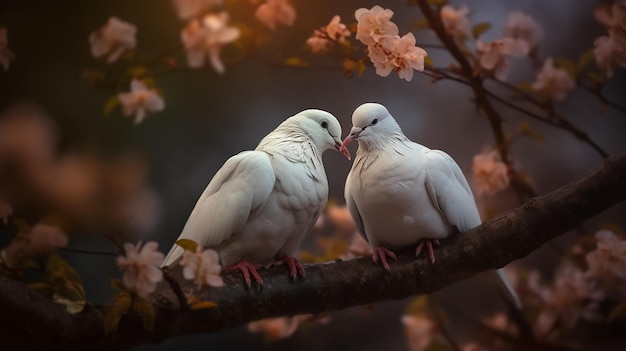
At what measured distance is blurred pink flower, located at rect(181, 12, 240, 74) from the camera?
3.31 ft

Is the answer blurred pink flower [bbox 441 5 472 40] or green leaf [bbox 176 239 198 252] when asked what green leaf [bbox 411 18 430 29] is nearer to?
blurred pink flower [bbox 441 5 472 40]

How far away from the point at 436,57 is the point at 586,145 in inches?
16.3

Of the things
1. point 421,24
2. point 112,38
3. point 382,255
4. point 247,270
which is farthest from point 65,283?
point 421,24

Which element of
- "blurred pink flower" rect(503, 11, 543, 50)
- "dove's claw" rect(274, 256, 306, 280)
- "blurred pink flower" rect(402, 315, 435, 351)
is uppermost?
"blurred pink flower" rect(503, 11, 543, 50)

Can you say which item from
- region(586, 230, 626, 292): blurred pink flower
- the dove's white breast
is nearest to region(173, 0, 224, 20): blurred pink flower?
the dove's white breast

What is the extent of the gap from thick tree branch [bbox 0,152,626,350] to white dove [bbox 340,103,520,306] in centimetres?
3

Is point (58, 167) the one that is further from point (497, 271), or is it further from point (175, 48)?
point (497, 271)

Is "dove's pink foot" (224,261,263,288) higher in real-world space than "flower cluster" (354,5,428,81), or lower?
lower

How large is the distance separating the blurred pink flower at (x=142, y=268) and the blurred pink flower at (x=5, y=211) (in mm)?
209

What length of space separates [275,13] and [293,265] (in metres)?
0.43

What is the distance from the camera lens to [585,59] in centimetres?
126

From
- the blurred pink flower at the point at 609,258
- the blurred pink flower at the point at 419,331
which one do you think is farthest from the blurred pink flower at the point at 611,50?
the blurred pink flower at the point at 419,331

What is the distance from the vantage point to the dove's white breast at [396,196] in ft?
3.35

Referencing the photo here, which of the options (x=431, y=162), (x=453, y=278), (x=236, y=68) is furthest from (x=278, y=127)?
(x=453, y=278)
